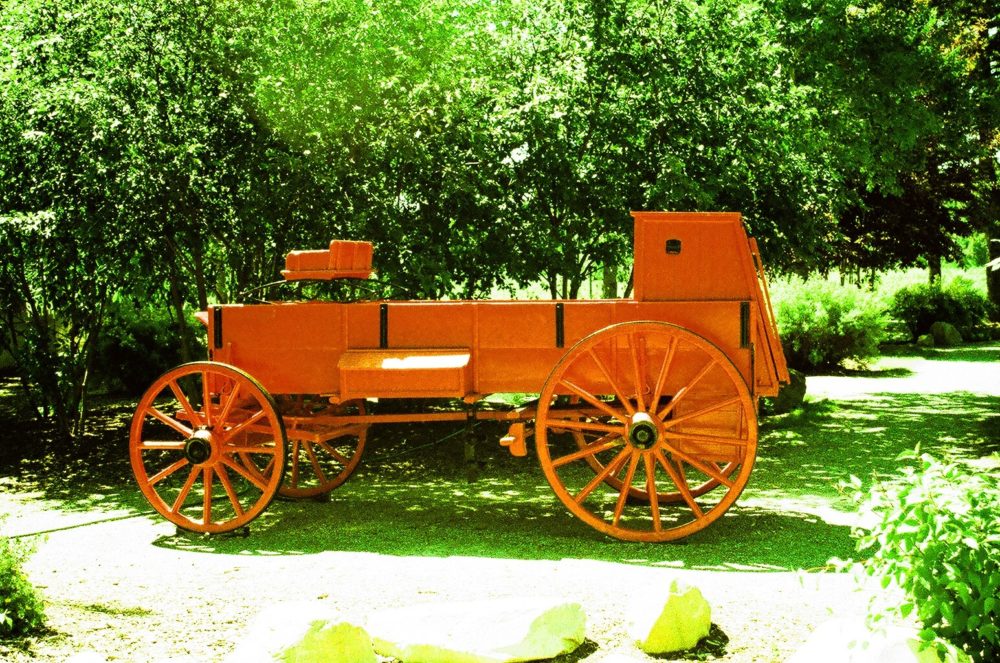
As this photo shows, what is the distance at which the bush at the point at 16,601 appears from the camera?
428 centimetres

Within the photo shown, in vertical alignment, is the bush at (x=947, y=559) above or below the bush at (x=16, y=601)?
above

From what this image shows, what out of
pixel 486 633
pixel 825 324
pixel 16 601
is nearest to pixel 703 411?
pixel 486 633

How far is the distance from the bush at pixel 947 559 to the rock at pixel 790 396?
7.90m

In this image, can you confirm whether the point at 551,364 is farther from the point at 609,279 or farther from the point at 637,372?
the point at 609,279

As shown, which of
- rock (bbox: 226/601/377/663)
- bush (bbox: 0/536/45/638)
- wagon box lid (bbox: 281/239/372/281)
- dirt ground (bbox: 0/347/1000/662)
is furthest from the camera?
wagon box lid (bbox: 281/239/372/281)

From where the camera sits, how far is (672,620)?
4.06m

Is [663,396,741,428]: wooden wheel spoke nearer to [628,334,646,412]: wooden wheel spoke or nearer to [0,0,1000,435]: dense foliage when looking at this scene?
[628,334,646,412]: wooden wheel spoke

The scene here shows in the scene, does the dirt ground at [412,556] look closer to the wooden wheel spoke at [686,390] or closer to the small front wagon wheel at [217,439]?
the small front wagon wheel at [217,439]

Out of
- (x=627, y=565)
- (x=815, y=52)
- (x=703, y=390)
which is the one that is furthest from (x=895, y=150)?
(x=627, y=565)

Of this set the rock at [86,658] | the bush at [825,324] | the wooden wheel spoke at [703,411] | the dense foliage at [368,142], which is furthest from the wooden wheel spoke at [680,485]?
the bush at [825,324]

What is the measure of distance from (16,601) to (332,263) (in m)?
2.76

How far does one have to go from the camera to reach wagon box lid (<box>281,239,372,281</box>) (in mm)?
6387

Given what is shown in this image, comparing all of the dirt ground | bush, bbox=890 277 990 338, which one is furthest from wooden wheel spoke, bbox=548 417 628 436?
bush, bbox=890 277 990 338

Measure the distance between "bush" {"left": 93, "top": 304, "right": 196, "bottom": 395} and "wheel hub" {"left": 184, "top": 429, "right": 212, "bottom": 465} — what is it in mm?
7461
